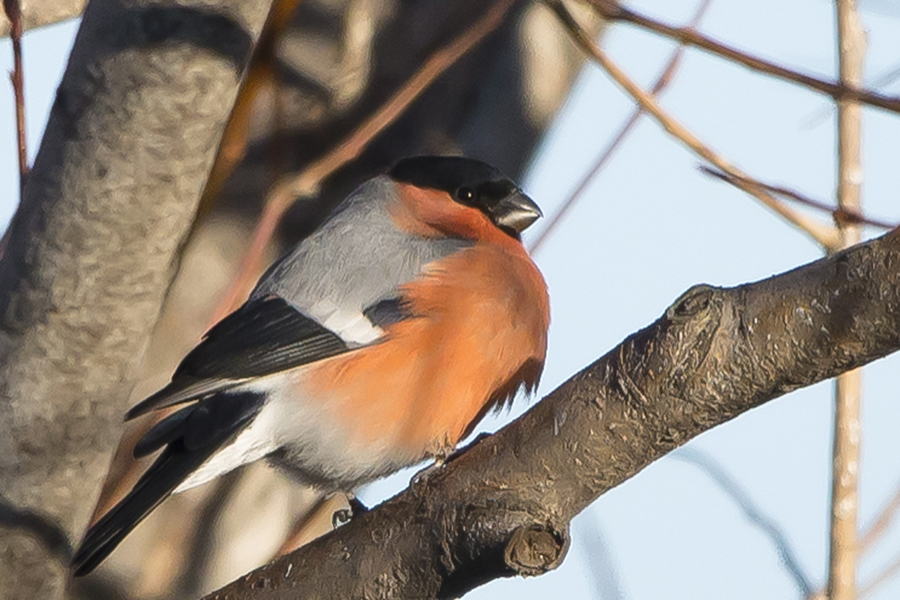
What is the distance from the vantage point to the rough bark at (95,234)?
7.14 ft

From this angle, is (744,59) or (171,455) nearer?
(744,59)

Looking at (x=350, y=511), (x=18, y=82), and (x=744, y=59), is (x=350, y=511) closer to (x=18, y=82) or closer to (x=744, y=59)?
(x=18, y=82)

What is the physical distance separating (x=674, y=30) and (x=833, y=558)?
2.83ft

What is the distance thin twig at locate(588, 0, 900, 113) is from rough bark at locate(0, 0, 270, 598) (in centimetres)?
63

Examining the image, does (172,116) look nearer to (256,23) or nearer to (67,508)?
(256,23)

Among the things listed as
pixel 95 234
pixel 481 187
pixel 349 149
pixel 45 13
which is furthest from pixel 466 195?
pixel 95 234

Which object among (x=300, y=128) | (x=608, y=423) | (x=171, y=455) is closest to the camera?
(x=608, y=423)

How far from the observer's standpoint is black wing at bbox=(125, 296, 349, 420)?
2586 mm

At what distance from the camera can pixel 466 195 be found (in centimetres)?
337

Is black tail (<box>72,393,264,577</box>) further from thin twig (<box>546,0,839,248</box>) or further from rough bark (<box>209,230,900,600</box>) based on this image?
thin twig (<box>546,0,839,248</box>)

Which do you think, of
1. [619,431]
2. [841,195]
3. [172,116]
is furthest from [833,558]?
[172,116]

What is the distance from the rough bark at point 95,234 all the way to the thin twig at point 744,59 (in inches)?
24.9

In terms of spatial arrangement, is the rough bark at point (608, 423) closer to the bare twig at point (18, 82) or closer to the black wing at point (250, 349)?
the black wing at point (250, 349)

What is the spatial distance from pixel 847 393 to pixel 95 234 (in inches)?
51.3
